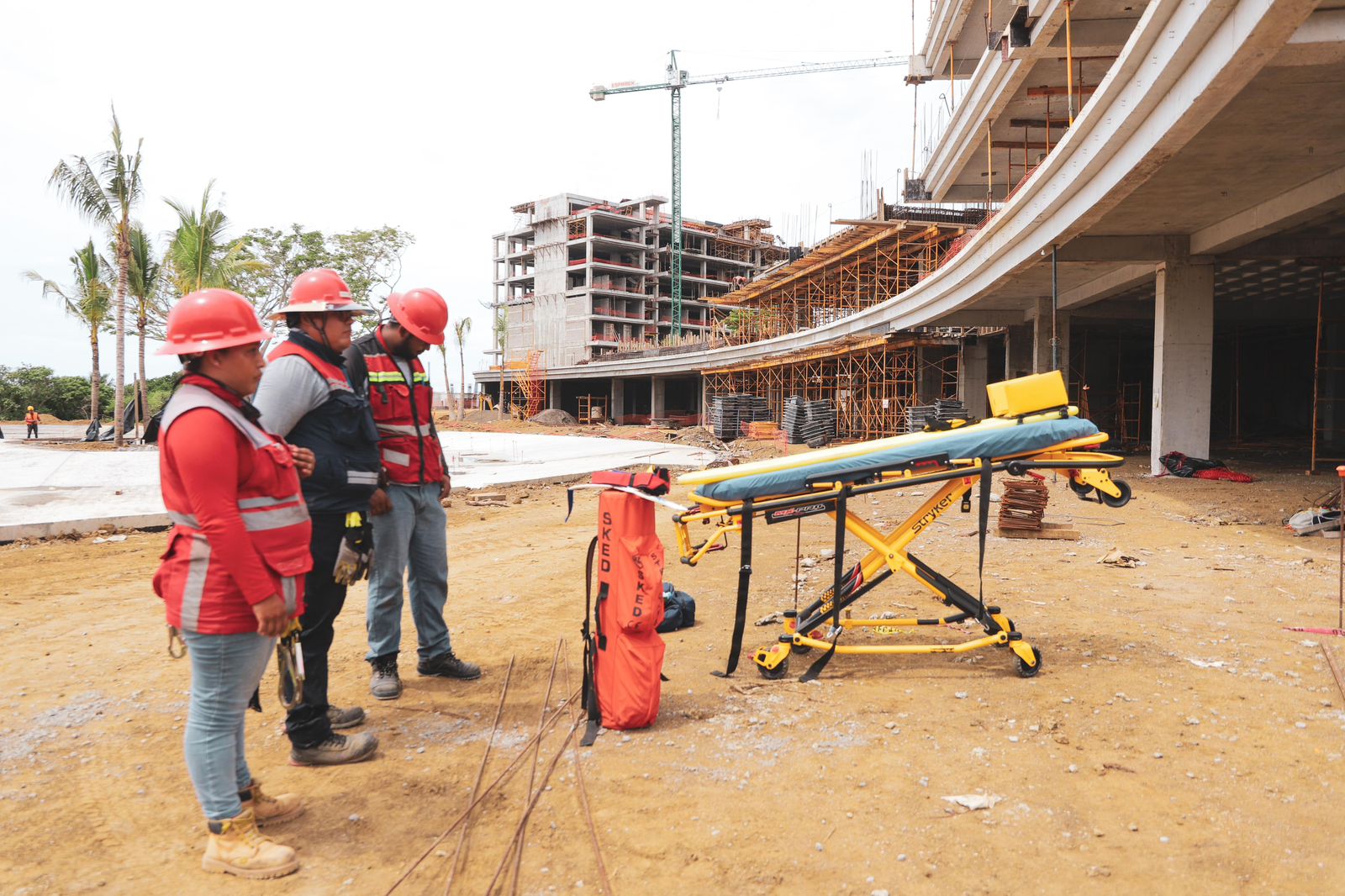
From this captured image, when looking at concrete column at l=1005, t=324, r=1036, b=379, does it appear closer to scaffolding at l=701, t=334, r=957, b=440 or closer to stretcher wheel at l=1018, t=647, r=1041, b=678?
scaffolding at l=701, t=334, r=957, b=440

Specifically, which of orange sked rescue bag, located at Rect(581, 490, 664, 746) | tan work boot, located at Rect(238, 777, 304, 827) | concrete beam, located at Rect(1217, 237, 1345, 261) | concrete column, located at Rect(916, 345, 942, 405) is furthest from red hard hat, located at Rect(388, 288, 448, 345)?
concrete column, located at Rect(916, 345, 942, 405)

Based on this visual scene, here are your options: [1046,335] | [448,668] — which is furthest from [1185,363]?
[448,668]

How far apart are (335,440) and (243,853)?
5.12 feet

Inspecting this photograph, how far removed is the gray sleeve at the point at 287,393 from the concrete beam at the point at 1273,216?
13.5 meters

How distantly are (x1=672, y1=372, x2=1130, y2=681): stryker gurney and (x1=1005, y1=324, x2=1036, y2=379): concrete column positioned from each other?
22.0 meters

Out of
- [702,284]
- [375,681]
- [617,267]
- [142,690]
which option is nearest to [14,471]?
[142,690]

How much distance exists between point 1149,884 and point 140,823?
340 cm

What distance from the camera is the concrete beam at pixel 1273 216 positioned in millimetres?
11141

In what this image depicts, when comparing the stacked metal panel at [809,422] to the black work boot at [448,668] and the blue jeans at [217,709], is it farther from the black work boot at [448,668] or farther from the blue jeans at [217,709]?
the blue jeans at [217,709]

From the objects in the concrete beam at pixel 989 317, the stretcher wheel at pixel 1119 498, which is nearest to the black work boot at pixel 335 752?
the stretcher wheel at pixel 1119 498

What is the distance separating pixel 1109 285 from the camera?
17250 millimetres

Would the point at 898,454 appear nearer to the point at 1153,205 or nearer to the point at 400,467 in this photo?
the point at 400,467

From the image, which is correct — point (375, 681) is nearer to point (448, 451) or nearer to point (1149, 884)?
point (1149, 884)

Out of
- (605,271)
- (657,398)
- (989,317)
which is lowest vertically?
(657,398)
